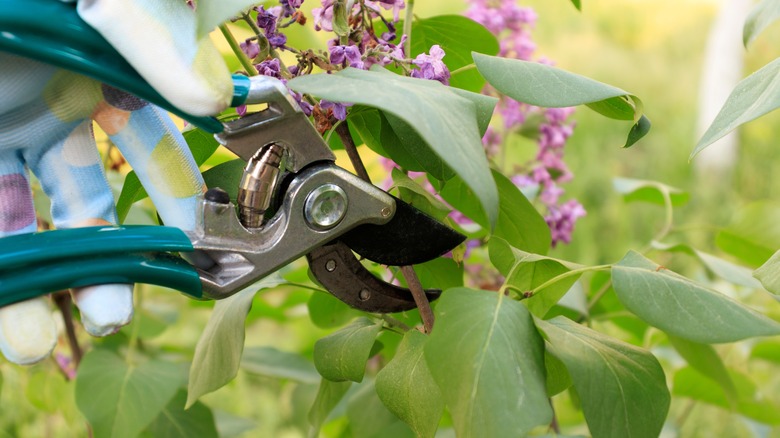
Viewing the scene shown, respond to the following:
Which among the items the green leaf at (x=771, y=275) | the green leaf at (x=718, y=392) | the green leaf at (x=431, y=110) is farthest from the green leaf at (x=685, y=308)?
the green leaf at (x=718, y=392)

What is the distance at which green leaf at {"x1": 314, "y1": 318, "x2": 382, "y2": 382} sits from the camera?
435 millimetres

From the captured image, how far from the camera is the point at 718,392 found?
710mm

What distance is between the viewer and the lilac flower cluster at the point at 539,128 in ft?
2.22

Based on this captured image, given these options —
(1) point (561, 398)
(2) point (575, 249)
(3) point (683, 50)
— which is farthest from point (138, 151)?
(3) point (683, 50)

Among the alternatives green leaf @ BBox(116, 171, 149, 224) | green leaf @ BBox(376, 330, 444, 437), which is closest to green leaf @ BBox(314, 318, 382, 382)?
green leaf @ BBox(376, 330, 444, 437)

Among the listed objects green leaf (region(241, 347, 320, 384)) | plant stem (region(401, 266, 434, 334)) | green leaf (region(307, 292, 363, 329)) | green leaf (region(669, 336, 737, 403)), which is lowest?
green leaf (region(241, 347, 320, 384))

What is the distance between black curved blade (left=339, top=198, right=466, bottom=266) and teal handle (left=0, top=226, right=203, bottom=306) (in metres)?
0.08

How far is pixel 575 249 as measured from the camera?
1560 mm

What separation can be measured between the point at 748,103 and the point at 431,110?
16cm

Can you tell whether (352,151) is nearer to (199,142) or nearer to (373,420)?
(199,142)

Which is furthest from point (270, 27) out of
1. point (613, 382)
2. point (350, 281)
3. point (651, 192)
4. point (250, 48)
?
point (651, 192)

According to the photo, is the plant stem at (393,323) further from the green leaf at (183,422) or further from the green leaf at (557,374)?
the green leaf at (183,422)

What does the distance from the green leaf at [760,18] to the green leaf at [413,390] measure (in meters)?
0.23

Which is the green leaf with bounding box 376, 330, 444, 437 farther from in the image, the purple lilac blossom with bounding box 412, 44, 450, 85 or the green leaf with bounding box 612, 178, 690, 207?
the green leaf with bounding box 612, 178, 690, 207
